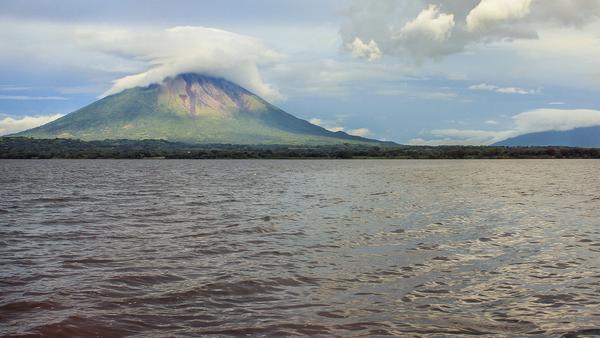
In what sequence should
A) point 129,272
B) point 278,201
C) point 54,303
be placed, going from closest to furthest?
1. point 54,303
2. point 129,272
3. point 278,201

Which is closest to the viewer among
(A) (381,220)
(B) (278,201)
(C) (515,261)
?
(C) (515,261)

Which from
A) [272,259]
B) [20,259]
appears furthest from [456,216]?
[20,259]

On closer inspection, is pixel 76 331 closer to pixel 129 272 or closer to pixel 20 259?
pixel 129 272

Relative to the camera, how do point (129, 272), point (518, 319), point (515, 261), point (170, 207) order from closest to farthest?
point (518, 319) < point (129, 272) < point (515, 261) < point (170, 207)

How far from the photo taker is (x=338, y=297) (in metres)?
14.1

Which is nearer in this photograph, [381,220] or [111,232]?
[111,232]

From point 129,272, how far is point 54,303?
3.82 m

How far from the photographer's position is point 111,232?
2677cm

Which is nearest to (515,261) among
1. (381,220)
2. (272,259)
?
(272,259)

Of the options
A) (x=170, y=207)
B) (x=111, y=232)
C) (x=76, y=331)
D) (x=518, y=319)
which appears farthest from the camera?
(x=170, y=207)

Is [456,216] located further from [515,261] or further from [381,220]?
[515,261]

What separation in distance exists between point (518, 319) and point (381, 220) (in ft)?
64.4

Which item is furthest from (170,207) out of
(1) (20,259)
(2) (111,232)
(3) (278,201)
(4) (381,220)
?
(1) (20,259)

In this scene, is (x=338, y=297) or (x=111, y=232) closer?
(x=338, y=297)
